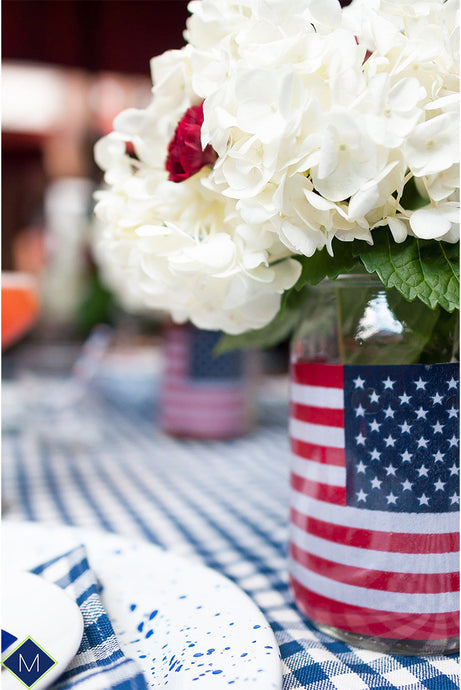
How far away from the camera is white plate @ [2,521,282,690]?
26 cm

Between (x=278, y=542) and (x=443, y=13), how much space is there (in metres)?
0.46

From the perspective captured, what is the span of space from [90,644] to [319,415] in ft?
0.60

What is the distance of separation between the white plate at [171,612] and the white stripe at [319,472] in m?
0.08

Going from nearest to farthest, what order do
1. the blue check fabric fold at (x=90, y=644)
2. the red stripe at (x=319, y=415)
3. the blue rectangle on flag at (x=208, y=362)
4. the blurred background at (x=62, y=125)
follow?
the blue check fabric fold at (x=90, y=644), the red stripe at (x=319, y=415), the blue rectangle on flag at (x=208, y=362), the blurred background at (x=62, y=125)

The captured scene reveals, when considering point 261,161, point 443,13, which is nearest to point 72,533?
point 261,161

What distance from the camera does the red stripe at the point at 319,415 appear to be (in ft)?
1.14

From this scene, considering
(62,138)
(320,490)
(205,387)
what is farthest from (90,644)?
(62,138)

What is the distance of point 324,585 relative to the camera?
0.36 meters

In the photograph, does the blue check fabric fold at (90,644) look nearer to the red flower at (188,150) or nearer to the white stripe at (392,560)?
the white stripe at (392,560)

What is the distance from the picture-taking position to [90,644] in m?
0.29

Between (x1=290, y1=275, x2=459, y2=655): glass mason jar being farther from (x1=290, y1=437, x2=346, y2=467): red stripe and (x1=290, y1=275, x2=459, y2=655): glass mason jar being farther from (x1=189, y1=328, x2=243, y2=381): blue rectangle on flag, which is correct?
(x1=189, y1=328, x2=243, y2=381): blue rectangle on flag

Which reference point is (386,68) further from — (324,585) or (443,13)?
(324,585)

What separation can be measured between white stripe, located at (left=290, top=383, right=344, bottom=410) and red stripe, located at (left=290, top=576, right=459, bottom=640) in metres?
0.12

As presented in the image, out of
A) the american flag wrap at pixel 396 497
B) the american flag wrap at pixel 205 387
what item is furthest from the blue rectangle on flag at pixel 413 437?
the american flag wrap at pixel 205 387
